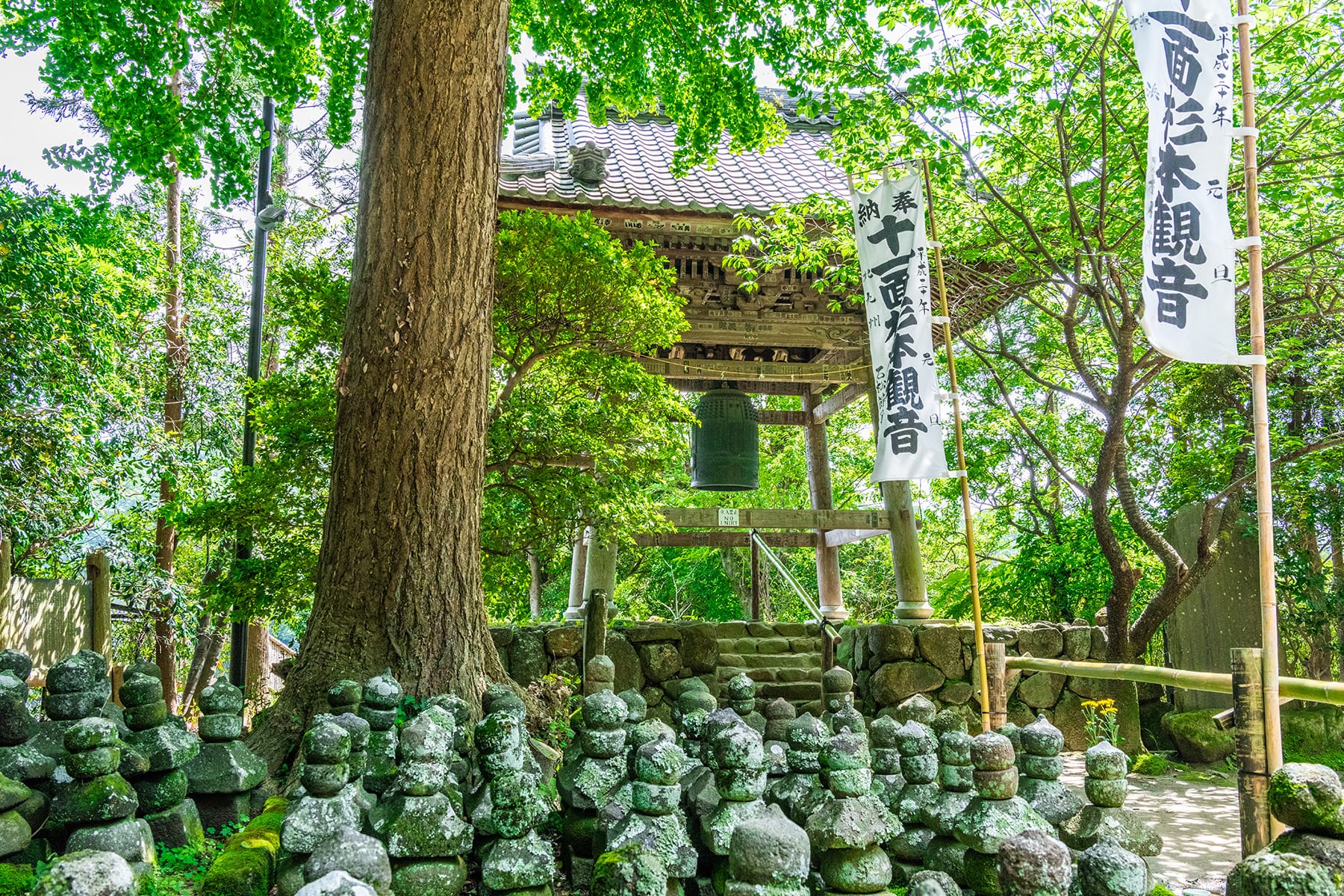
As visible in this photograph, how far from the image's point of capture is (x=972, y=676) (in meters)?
7.93

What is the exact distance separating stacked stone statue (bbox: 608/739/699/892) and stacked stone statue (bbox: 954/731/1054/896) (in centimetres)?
63

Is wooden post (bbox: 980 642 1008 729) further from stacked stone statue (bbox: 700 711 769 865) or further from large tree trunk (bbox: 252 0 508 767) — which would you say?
stacked stone statue (bbox: 700 711 769 865)

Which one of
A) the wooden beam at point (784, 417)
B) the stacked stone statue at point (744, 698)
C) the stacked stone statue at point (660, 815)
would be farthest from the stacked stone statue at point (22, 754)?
the wooden beam at point (784, 417)

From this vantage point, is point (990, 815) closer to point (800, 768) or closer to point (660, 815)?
point (800, 768)

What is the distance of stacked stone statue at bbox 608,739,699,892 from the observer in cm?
193

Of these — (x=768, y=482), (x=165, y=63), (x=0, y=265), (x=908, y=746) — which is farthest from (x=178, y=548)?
(x=908, y=746)

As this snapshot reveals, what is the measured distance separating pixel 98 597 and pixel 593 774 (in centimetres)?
565

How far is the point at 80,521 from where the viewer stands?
7605mm

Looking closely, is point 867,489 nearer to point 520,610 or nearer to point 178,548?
point 520,610

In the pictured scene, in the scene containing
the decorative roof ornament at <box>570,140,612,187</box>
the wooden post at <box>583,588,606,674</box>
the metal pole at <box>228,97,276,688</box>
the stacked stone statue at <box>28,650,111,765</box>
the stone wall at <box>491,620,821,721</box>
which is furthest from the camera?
the stone wall at <box>491,620,821,721</box>

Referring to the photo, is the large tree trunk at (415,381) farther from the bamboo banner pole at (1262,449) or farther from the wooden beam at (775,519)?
the wooden beam at (775,519)

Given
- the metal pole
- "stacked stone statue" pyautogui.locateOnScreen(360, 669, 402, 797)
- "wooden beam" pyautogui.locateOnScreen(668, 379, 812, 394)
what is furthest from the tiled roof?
"stacked stone statue" pyautogui.locateOnScreen(360, 669, 402, 797)


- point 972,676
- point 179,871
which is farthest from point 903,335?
point 179,871

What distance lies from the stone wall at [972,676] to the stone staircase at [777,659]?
498mm
